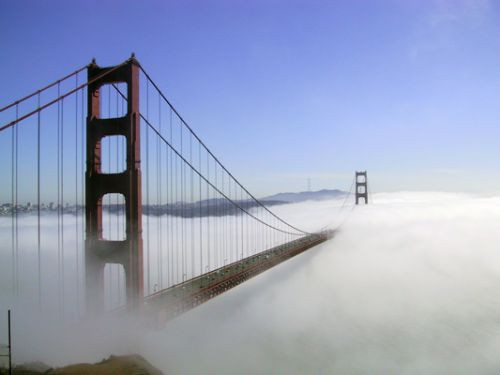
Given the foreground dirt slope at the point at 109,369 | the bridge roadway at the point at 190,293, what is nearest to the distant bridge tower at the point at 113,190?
the bridge roadway at the point at 190,293

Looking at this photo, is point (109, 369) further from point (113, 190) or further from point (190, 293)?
point (190, 293)

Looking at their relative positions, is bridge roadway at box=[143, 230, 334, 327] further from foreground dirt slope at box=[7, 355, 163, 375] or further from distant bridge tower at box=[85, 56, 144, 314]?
foreground dirt slope at box=[7, 355, 163, 375]

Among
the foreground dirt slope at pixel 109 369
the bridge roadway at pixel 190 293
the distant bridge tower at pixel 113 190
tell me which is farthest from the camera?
the bridge roadway at pixel 190 293

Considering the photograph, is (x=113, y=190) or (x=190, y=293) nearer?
(x=113, y=190)

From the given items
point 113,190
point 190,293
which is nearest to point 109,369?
point 113,190

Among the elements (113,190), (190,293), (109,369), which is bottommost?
(190,293)

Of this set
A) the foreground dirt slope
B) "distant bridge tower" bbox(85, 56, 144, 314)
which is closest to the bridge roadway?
"distant bridge tower" bbox(85, 56, 144, 314)

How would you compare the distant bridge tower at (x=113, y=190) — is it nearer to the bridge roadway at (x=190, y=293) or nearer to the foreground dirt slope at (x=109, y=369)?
the bridge roadway at (x=190, y=293)

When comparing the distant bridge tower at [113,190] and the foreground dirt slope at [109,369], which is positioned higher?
the distant bridge tower at [113,190]

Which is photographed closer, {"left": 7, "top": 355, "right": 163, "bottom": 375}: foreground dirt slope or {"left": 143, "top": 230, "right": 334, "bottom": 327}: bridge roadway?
{"left": 7, "top": 355, "right": 163, "bottom": 375}: foreground dirt slope
